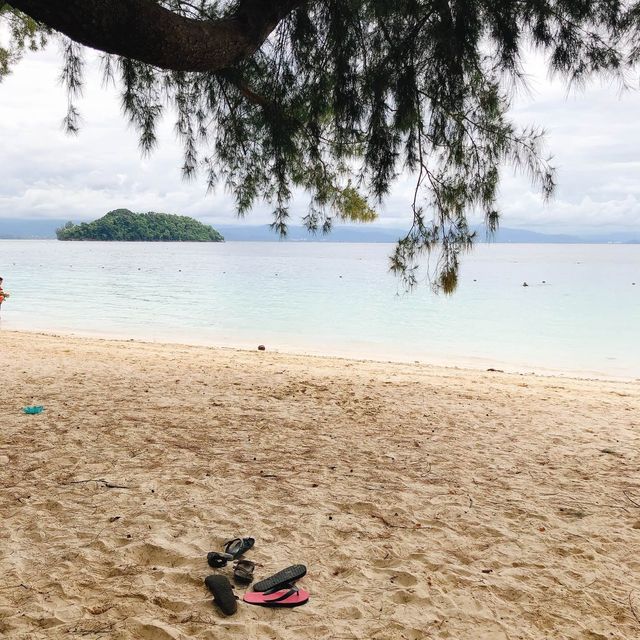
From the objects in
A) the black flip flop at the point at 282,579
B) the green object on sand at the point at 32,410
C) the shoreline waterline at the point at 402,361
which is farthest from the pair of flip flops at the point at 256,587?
the shoreline waterline at the point at 402,361

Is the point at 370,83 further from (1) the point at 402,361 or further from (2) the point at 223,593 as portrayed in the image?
(1) the point at 402,361

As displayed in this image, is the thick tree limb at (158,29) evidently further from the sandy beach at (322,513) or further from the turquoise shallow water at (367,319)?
the turquoise shallow water at (367,319)

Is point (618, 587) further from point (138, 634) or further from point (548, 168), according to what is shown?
point (548, 168)

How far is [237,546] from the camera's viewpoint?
2746 millimetres

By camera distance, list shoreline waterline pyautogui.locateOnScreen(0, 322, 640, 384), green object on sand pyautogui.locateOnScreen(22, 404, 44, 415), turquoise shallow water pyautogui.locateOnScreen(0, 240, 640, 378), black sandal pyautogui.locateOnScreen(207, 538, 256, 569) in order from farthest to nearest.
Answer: turquoise shallow water pyautogui.locateOnScreen(0, 240, 640, 378), shoreline waterline pyautogui.locateOnScreen(0, 322, 640, 384), green object on sand pyautogui.locateOnScreen(22, 404, 44, 415), black sandal pyautogui.locateOnScreen(207, 538, 256, 569)

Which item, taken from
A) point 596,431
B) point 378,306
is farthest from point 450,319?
point 596,431

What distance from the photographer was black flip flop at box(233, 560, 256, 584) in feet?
8.12

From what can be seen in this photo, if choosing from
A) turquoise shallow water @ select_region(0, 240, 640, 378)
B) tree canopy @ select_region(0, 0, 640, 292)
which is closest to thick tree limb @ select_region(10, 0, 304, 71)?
tree canopy @ select_region(0, 0, 640, 292)

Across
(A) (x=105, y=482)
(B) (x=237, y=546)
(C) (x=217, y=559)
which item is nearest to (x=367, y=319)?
(A) (x=105, y=482)

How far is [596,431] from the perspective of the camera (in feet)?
17.1

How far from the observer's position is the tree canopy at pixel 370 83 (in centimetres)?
366

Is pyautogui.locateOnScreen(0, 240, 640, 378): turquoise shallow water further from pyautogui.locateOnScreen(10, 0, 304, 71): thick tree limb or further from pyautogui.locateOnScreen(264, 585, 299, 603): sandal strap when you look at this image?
pyautogui.locateOnScreen(264, 585, 299, 603): sandal strap

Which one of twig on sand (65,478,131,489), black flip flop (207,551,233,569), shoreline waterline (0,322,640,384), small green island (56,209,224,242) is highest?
small green island (56,209,224,242)

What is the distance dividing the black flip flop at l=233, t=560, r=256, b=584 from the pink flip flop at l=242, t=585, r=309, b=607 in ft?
0.26
